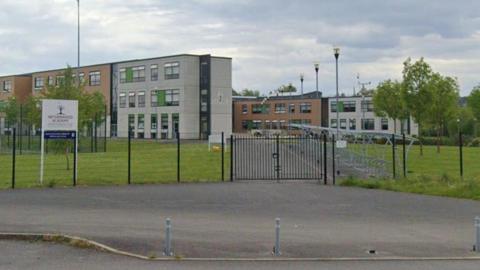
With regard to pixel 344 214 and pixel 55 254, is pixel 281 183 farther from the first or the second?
pixel 55 254

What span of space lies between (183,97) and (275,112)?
30.9 meters

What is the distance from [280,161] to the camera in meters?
37.5

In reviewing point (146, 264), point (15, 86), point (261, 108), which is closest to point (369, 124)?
point (261, 108)

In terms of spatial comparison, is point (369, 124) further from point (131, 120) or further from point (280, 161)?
point (280, 161)

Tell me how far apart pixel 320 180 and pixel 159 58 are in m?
72.5

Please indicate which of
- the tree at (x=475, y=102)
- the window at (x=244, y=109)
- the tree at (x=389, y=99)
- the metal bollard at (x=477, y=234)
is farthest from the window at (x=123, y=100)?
the metal bollard at (x=477, y=234)

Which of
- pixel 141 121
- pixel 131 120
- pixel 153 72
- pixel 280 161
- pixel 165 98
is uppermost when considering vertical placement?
pixel 153 72

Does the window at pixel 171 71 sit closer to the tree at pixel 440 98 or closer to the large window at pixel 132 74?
the large window at pixel 132 74

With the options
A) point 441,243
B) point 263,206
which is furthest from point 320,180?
point 441,243

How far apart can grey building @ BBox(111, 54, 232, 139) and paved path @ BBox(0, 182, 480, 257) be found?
70.2m

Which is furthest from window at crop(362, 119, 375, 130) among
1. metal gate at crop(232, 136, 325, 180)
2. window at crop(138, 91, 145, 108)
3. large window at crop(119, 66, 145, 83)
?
metal gate at crop(232, 136, 325, 180)

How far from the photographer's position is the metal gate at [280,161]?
28.0 m

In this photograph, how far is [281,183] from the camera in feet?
81.8

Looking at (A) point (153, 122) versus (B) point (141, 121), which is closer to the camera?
(A) point (153, 122)
